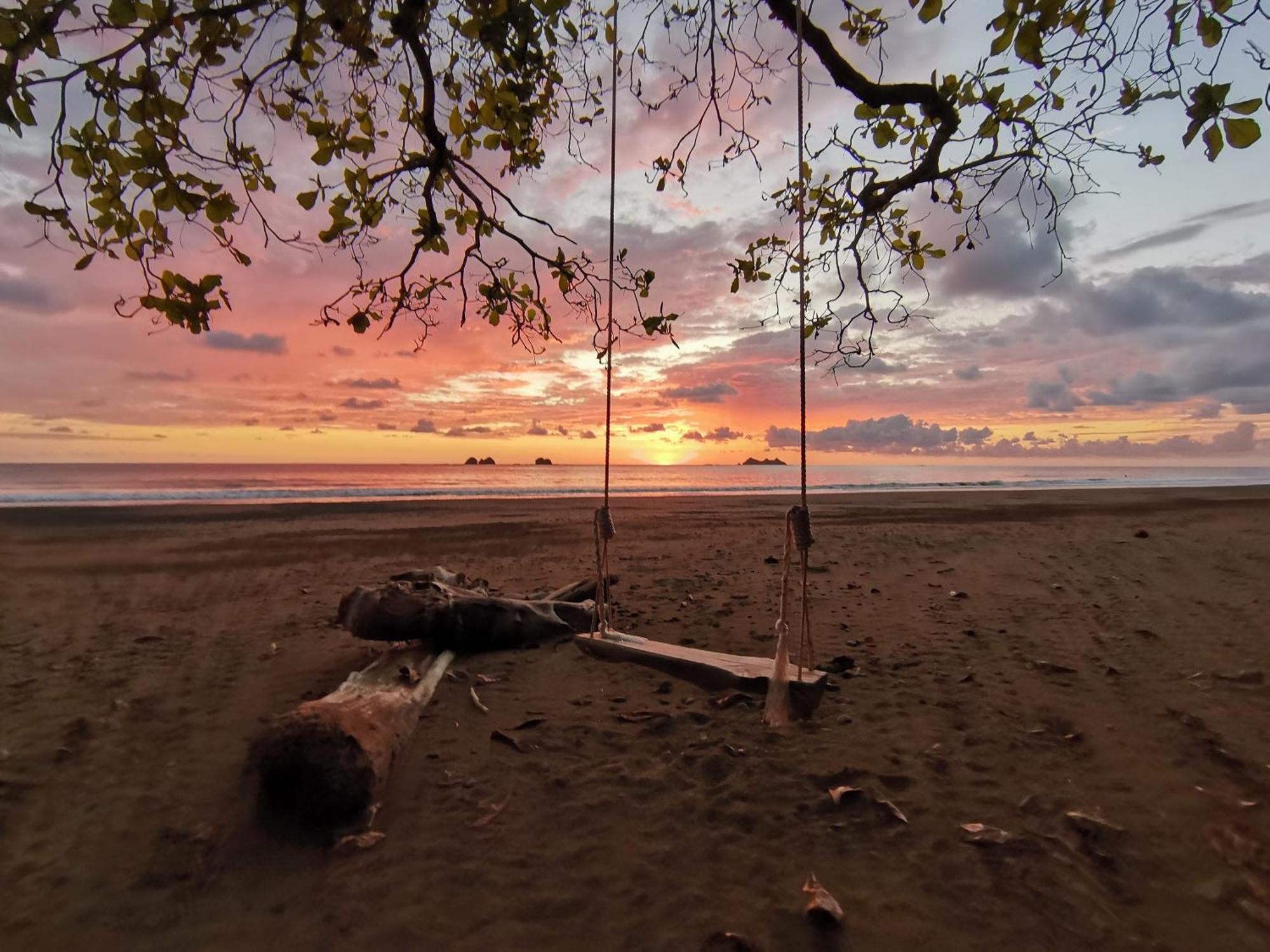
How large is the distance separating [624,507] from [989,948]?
18.4 m

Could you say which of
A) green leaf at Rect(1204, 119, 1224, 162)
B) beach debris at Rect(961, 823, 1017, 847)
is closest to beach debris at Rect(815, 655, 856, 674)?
beach debris at Rect(961, 823, 1017, 847)

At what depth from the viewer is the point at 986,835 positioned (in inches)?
95.0

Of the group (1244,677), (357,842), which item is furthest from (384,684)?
(1244,677)

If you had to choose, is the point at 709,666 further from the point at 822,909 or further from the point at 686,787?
the point at 822,909

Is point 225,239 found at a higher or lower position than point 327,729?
higher

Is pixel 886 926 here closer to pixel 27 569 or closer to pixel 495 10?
pixel 495 10

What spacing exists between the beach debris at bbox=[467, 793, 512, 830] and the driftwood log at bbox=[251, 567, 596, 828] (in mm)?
445

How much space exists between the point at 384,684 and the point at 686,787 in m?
1.75

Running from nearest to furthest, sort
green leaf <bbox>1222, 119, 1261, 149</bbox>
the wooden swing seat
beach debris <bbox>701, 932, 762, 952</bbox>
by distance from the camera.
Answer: green leaf <bbox>1222, 119, 1261, 149</bbox>, beach debris <bbox>701, 932, 762, 952</bbox>, the wooden swing seat

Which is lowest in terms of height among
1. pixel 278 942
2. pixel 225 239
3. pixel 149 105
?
pixel 278 942

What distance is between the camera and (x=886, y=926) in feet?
6.59

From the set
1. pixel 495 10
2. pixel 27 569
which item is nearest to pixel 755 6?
pixel 495 10

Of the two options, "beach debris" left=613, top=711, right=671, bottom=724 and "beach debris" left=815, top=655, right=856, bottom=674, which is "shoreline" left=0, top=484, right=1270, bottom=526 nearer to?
"beach debris" left=815, top=655, right=856, bottom=674

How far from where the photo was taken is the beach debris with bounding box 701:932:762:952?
76.1 inches
